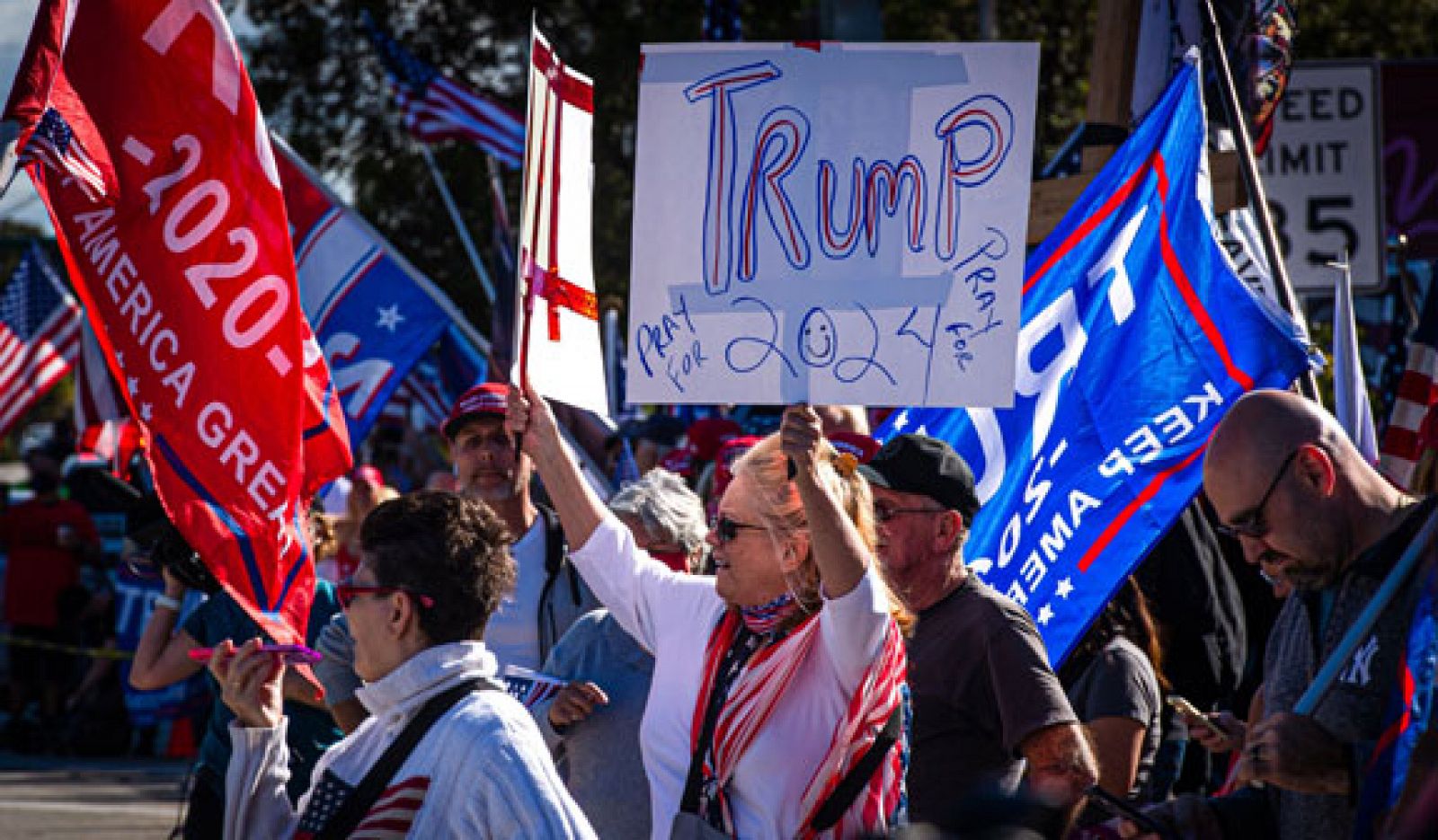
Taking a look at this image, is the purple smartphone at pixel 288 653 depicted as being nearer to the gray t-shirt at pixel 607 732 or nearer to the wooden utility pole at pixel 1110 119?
the gray t-shirt at pixel 607 732

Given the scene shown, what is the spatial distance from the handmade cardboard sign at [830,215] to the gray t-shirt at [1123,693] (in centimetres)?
95

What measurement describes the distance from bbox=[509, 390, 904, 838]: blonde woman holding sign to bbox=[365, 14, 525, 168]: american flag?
1034 cm

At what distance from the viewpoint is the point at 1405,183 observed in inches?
347

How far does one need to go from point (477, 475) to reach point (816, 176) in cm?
188

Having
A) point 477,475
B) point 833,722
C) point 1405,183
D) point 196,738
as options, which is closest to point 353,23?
point 196,738

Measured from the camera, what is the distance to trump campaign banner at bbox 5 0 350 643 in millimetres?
4375

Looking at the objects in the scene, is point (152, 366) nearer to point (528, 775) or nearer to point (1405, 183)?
point (528, 775)

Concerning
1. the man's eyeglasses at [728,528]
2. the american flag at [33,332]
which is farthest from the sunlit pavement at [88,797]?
the man's eyeglasses at [728,528]

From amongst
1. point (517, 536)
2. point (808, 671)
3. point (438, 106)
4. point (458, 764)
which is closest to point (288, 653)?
point (458, 764)

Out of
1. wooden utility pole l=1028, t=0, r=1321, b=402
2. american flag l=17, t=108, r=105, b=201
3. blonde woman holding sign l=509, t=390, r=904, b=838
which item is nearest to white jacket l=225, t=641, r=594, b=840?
blonde woman holding sign l=509, t=390, r=904, b=838

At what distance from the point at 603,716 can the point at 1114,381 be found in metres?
1.64

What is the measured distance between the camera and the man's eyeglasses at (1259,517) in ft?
11.3

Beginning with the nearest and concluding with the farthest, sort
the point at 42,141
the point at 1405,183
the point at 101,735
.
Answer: the point at 42,141 → the point at 1405,183 → the point at 101,735

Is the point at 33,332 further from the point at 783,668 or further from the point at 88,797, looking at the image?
the point at 783,668
